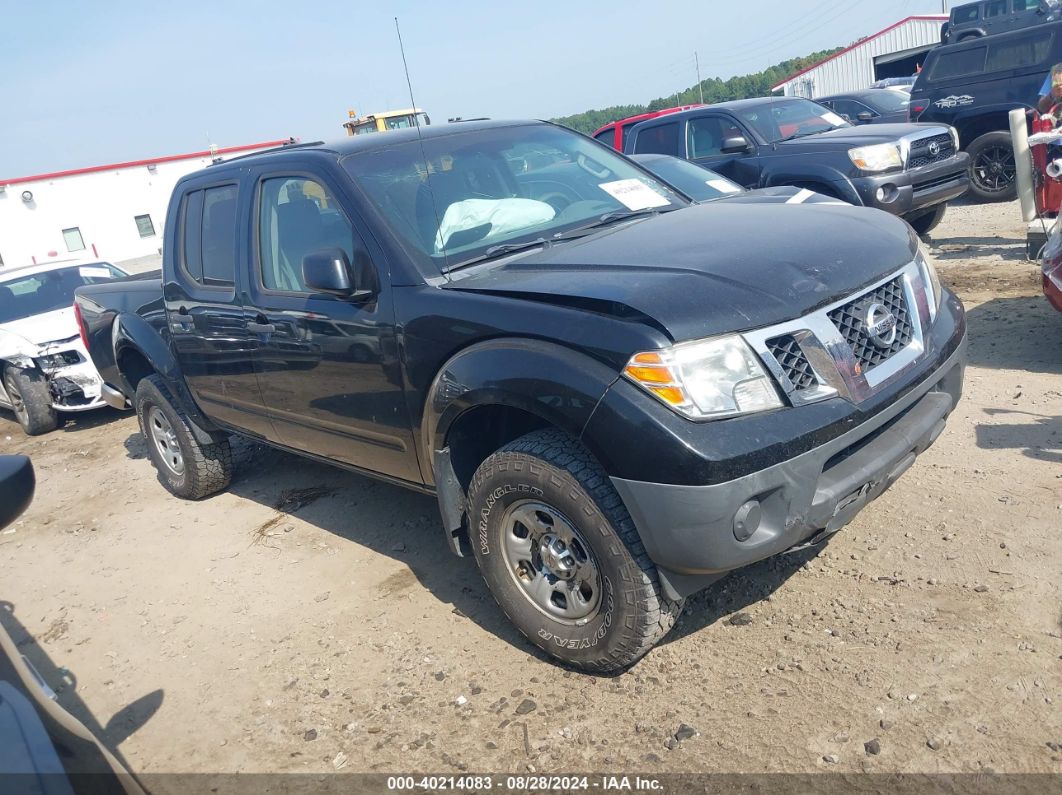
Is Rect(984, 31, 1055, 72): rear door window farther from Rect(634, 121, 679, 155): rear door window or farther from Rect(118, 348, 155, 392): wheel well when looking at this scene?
Rect(118, 348, 155, 392): wheel well

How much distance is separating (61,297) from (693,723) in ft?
28.8

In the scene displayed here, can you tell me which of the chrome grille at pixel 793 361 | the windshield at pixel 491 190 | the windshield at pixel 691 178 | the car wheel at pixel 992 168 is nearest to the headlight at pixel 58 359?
the windshield at pixel 691 178

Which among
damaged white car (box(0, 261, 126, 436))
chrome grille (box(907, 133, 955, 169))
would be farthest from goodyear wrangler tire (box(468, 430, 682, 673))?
chrome grille (box(907, 133, 955, 169))

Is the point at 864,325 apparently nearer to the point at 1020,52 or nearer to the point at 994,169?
the point at 994,169

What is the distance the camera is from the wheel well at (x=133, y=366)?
19.2 ft

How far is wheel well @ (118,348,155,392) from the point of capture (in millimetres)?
5852

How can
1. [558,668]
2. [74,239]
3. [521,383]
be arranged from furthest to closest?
[74,239] < [558,668] < [521,383]

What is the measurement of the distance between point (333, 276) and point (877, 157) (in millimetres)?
6985

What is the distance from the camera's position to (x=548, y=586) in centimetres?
319

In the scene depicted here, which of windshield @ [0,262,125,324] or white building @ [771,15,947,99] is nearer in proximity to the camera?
windshield @ [0,262,125,324]

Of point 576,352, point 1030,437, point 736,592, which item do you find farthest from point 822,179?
point 576,352

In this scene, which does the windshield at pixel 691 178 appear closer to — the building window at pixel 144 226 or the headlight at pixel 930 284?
the headlight at pixel 930 284

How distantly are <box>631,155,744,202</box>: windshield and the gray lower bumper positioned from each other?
4.48 m

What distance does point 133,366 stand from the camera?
19.6ft
